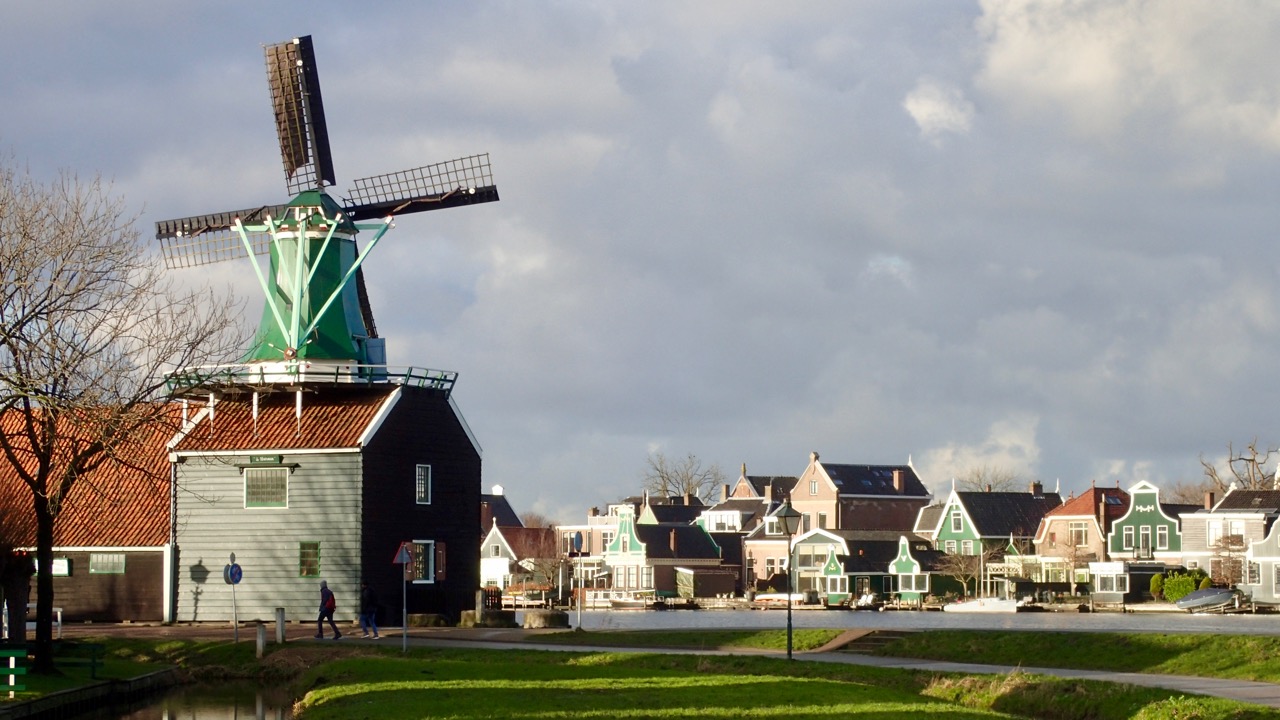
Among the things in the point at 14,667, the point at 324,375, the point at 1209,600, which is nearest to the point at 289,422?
the point at 324,375

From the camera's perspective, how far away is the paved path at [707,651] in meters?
27.3

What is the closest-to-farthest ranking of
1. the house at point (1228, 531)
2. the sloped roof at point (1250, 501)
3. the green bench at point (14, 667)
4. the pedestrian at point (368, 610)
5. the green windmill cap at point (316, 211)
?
the green bench at point (14, 667) → the pedestrian at point (368, 610) → the green windmill cap at point (316, 211) → the house at point (1228, 531) → the sloped roof at point (1250, 501)

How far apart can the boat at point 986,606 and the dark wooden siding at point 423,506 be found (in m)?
45.8

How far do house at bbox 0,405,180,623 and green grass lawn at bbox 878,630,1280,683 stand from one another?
82.0 feet

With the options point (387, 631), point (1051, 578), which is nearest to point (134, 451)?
point (387, 631)

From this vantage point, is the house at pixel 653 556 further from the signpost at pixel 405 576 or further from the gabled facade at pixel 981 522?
the signpost at pixel 405 576

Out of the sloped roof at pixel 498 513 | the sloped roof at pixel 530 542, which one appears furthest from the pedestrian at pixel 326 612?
the sloped roof at pixel 498 513

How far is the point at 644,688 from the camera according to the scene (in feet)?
93.4

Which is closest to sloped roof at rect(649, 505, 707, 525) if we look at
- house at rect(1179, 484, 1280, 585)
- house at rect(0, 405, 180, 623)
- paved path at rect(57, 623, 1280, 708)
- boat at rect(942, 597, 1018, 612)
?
boat at rect(942, 597, 1018, 612)

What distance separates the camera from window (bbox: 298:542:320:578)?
50.0 metres

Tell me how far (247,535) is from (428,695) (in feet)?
79.1

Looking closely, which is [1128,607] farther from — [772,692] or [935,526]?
[772,692]

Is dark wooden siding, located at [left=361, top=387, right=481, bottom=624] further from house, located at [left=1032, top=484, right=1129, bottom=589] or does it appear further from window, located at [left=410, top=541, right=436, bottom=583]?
house, located at [left=1032, top=484, right=1129, bottom=589]

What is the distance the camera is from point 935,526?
118 m
